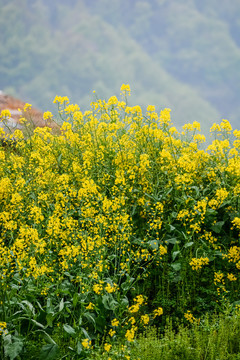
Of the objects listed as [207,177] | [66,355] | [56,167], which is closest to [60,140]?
[56,167]

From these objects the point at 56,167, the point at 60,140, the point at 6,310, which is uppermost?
the point at 60,140

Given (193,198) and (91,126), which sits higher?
(91,126)

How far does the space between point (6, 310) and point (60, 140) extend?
2945 mm

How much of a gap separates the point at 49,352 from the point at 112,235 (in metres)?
1.33

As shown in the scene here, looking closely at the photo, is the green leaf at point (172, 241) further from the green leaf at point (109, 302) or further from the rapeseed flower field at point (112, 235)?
the green leaf at point (109, 302)

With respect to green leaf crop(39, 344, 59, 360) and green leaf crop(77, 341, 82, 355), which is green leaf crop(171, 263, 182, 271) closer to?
green leaf crop(77, 341, 82, 355)

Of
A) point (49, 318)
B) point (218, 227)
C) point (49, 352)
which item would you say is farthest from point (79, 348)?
point (218, 227)

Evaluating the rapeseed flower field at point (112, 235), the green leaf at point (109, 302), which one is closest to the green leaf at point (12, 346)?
the rapeseed flower field at point (112, 235)

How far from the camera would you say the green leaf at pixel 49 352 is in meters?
2.93

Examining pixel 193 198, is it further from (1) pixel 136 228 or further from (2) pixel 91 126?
(2) pixel 91 126

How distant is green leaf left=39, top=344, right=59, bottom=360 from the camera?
9.61 feet

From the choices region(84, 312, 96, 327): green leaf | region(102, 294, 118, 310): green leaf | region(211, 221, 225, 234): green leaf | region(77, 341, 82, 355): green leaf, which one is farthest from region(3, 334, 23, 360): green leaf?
region(211, 221, 225, 234): green leaf

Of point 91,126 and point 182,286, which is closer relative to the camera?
point 182,286

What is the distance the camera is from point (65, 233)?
3.91m
